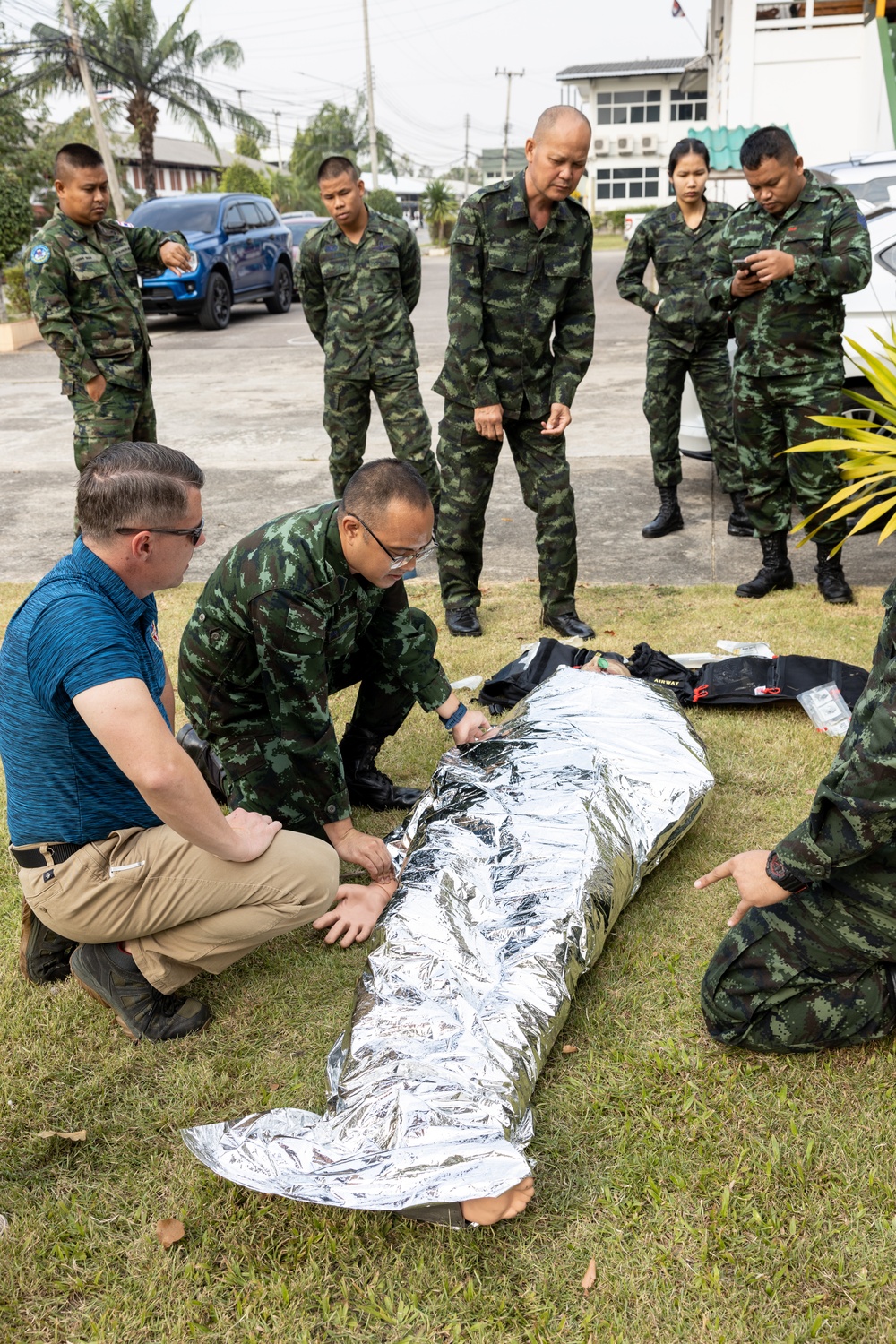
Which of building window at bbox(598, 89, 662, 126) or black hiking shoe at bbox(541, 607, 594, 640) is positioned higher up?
building window at bbox(598, 89, 662, 126)

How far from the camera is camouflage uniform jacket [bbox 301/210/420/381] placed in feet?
18.0

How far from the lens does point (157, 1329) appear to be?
6.10 feet

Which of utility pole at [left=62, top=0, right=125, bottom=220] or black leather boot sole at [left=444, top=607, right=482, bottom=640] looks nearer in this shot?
black leather boot sole at [left=444, top=607, right=482, bottom=640]

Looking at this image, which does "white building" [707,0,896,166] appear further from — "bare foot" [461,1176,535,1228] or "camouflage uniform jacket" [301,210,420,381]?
"bare foot" [461,1176,535,1228]

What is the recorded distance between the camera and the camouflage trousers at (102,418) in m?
5.43

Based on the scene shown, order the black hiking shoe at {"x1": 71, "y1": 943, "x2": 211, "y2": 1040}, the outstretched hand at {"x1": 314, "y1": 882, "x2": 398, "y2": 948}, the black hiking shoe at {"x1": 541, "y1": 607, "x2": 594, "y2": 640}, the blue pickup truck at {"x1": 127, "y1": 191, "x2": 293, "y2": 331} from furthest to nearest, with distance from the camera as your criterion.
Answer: the blue pickup truck at {"x1": 127, "y1": 191, "x2": 293, "y2": 331} < the black hiking shoe at {"x1": 541, "y1": 607, "x2": 594, "y2": 640} < the outstretched hand at {"x1": 314, "y1": 882, "x2": 398, "y2": 948} < the black hiking shoe at {"x1": 71, "y1": 943, "x2": 211, "y2": 1040}

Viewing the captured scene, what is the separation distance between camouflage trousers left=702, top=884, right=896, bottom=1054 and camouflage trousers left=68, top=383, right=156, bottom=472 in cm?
419

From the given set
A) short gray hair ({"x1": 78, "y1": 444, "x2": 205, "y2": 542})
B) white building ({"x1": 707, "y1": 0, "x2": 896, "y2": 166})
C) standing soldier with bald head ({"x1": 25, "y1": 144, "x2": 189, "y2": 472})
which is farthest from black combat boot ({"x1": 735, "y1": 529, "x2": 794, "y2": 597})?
white building ({"x1": 707, "y1": 0, "x2": 896, "y2": 166})

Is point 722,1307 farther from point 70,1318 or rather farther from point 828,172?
point 828,172

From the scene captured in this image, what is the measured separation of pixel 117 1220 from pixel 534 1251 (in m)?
0.79

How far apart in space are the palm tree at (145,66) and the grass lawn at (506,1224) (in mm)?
28954

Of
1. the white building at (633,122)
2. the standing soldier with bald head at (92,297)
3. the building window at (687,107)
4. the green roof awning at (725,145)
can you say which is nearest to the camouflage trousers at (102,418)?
the standing soldier with bald head at (92,297)

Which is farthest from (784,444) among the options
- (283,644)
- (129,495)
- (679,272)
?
(129,495)

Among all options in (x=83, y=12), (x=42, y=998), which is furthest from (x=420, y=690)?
(x=83, y=12)
